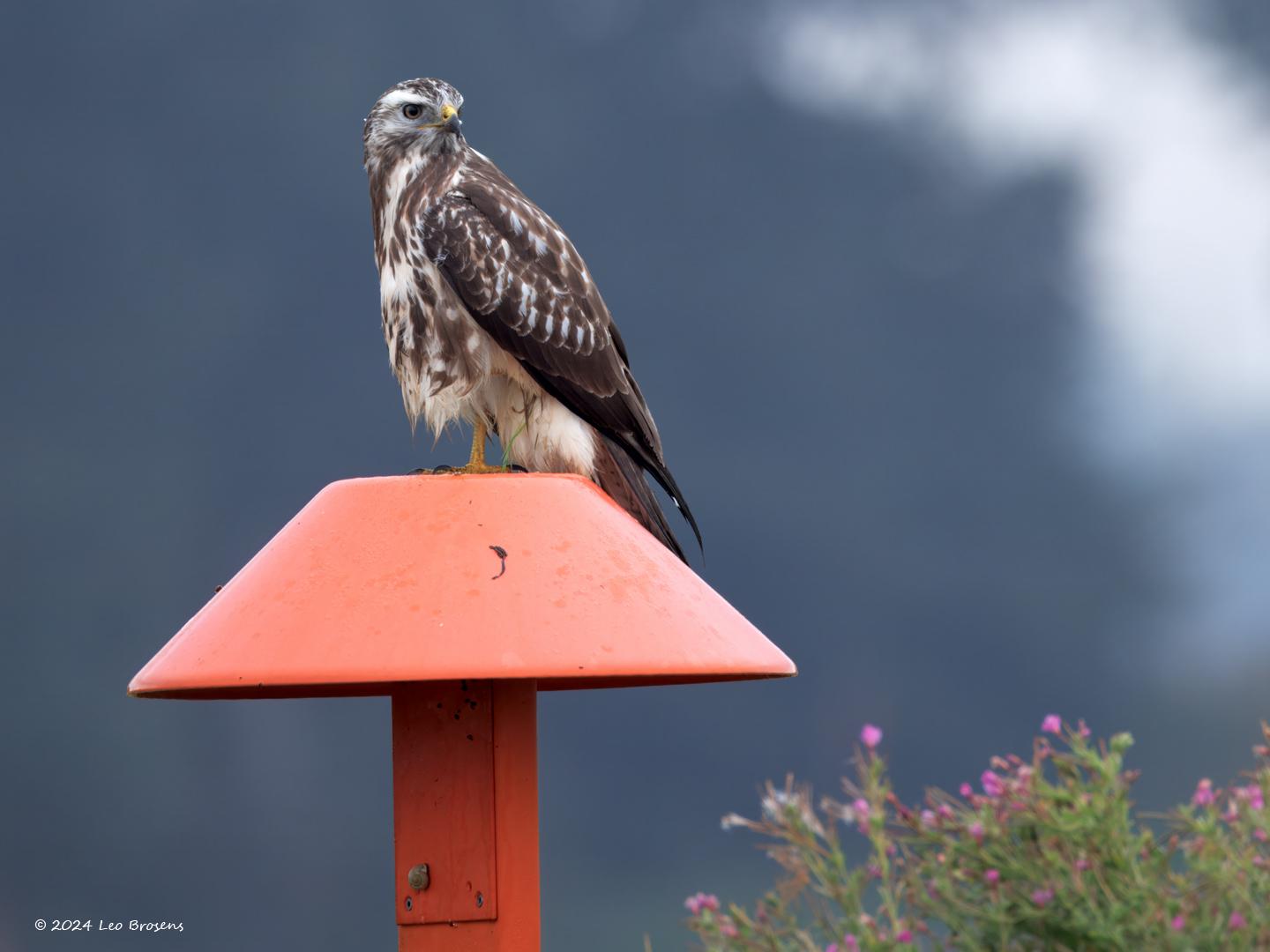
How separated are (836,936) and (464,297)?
3.19m

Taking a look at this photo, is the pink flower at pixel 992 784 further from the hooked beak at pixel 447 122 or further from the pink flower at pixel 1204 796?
the hooked beak at pixel 447 122

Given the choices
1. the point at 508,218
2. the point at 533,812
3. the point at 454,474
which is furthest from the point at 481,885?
the point at 508,218

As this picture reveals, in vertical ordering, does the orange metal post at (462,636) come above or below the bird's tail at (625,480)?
below

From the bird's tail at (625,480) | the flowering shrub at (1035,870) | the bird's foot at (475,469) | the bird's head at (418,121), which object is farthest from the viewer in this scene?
the bird's head at (418,121)

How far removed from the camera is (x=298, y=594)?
13.6 ft

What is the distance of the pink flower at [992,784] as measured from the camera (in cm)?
270

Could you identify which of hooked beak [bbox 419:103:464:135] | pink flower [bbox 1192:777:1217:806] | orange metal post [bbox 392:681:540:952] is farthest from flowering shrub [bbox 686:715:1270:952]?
hooked beak [bbox 419:103:464:135]

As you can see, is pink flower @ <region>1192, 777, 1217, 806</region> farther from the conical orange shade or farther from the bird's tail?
the bird's tail

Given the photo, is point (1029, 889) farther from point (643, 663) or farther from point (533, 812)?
point (533, 812)

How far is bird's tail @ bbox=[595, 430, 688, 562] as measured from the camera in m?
5.50

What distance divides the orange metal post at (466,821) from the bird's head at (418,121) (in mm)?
2400

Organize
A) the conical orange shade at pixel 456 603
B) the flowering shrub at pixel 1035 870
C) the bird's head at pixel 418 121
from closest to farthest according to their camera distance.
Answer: the flowering shrub at pixel 1035 870 → the conical orange shade at pixel 456 603 → the bird's head at pixel 418 121

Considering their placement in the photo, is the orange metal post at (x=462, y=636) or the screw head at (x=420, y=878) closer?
the orange metal post at (x=462, y=636)

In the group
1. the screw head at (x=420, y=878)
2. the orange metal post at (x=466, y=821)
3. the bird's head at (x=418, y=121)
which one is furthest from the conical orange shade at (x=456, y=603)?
the bird's head at (x=418, y=121)
